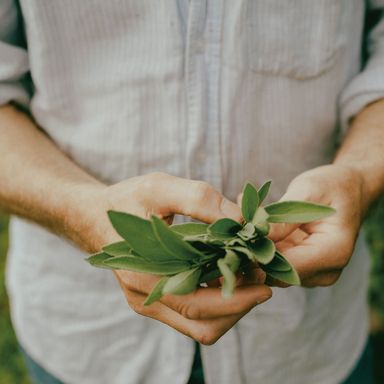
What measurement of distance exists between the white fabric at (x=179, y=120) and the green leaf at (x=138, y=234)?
320 millimetres

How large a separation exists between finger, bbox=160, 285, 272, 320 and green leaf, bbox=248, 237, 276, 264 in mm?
68

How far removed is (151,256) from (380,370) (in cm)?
167

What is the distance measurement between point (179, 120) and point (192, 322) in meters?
0.34

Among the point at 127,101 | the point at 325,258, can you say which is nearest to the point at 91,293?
the point at 127,101

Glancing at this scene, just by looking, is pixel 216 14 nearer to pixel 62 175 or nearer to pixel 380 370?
pixel 62 175

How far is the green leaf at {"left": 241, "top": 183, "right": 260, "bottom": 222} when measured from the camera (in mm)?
719

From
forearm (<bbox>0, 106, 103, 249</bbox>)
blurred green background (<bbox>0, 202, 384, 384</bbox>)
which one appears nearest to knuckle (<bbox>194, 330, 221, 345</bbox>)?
forearm (<bbox>0, 106, 103, 249</bbox>)

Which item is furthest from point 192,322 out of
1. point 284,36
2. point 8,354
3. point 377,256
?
point 8,354

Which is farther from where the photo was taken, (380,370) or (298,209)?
(380,370)

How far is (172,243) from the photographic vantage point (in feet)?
2.21

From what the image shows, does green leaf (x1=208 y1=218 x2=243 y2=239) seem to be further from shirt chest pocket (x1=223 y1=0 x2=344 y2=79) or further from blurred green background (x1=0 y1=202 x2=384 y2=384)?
blurred green background (x1=0 y1=202 x2=384 y2=384)

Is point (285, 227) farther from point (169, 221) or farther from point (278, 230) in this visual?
point (169, 221)

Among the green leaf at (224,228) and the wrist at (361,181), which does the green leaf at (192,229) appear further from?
the wrist at (361,181)

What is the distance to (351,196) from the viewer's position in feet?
2.96
